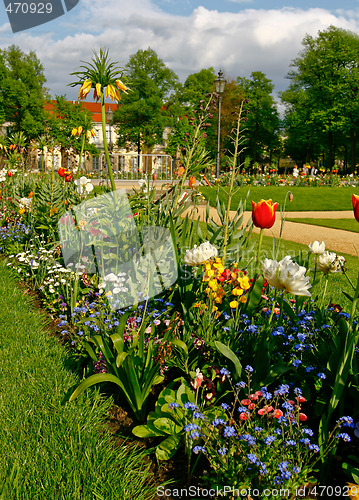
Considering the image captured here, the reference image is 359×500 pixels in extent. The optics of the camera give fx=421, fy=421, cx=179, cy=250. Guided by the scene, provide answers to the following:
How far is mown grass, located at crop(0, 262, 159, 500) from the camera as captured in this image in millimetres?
1775

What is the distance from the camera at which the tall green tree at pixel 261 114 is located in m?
44.2

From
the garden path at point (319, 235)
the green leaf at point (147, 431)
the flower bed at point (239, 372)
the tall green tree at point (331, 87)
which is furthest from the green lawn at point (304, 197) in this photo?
the tall green tree at point (331, 87)

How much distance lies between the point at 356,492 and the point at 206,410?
29.0 inches

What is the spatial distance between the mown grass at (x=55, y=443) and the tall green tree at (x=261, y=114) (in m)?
43.2

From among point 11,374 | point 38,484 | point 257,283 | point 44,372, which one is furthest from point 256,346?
point 11,374

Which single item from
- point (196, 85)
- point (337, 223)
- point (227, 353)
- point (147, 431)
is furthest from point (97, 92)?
point (196, 85)

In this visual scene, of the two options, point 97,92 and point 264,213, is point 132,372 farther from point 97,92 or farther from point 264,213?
point 97,92

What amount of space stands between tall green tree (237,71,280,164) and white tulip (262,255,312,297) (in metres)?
43.5

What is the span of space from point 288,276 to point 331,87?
3793 cm

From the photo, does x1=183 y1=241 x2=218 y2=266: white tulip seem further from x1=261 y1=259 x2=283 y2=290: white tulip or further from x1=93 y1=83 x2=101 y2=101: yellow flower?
x1=93 y1=83 x2=101 y2=101: yellow flower

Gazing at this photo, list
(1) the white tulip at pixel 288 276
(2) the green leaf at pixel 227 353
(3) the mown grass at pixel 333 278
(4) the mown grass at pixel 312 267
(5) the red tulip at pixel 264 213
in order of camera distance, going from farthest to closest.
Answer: (3) the mown grass at pixel 333 278 < (4) the mown grass at pixel 312 267 < (5) the red tulip at pixel 264 213 < (2) the green leaf at pixel 227 353 < (1) the white tulip at pixel 288 276

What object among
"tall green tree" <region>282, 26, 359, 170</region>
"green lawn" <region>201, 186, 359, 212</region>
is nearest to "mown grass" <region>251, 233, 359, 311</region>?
"green lawn" <region>201, 186, 359, 212</region>

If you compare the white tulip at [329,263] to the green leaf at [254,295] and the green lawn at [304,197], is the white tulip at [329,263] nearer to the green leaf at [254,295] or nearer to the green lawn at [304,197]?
the green leaf at [254,295]

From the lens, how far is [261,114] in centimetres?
4412
